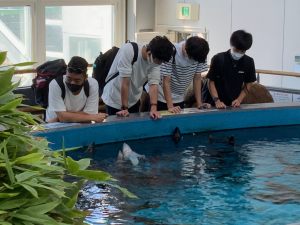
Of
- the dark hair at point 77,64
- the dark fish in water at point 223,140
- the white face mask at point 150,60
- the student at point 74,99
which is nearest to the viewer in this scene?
the dark hair at point 77,64

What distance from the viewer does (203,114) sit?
5.71m

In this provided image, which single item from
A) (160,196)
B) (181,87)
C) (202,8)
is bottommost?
(160,196)

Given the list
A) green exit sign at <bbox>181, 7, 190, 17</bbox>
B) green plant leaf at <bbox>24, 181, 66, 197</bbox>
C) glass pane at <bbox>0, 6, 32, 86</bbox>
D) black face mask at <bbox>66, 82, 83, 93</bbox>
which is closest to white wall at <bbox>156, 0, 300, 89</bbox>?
green exit sign at <bbox>181, 7, 190, 17</bbox>

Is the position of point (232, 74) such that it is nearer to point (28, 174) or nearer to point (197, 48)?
point (197, 48)

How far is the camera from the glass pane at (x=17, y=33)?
1111 centimetres

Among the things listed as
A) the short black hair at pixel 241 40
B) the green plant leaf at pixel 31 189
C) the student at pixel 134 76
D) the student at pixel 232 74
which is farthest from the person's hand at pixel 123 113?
the green plant leaf at pixel 31 189

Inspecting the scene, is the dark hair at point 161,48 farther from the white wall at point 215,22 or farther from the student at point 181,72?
the white wall at point 215,22

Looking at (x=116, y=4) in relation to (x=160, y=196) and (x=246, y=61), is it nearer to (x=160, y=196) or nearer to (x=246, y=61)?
(x=246, y=61)

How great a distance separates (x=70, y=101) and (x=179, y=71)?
107cm

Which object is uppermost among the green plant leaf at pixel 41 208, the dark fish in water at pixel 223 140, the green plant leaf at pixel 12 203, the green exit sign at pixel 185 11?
the green exit sign at pixel 185 11

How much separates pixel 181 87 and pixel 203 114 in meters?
0.34

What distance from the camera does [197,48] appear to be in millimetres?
4969

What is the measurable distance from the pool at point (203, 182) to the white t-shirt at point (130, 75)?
1.39 ft

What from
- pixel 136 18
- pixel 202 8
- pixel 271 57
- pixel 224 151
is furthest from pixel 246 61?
pixel 136 18
